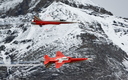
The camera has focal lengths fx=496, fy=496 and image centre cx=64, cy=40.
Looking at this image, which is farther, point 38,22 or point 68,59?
point 38,22

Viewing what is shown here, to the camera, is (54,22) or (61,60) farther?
(54,22)

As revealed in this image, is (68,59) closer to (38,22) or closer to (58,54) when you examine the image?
(58,54)

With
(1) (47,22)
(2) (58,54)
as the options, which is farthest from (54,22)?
(2) (58,54)

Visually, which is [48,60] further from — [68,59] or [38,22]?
[38,22]

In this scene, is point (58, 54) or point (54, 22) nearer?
point (58, 54)

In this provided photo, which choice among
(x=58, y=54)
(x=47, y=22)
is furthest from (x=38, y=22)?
(x=58, y=54)

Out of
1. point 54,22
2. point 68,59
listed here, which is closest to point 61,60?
point 68,59

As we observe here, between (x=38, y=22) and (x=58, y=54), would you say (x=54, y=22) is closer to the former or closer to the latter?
(x=38, y=22)
